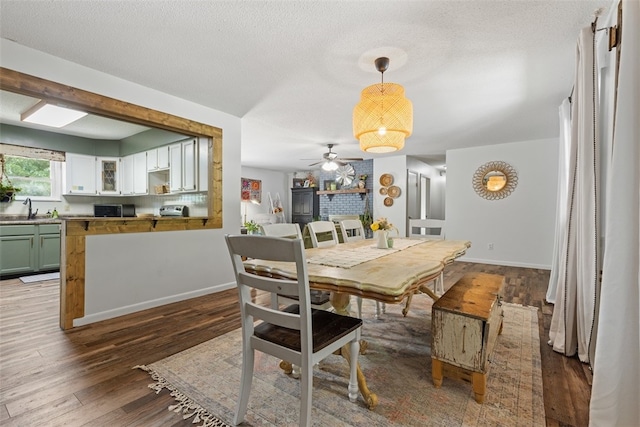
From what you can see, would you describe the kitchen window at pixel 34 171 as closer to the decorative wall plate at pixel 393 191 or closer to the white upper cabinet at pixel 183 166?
the white upper cabinet at pixel 183 166

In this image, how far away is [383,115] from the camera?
81.3 inches

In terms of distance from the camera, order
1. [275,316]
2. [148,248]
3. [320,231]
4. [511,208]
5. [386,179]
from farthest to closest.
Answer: [386,179] → [511,208] → [148,248] → [320,231] → [275,316]

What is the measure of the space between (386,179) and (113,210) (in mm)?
5539

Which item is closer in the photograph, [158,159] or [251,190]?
[158,159]

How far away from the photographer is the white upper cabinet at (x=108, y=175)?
524 cm

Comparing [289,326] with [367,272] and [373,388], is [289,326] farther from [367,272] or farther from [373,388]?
[373,388]

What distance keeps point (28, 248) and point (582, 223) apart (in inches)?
264

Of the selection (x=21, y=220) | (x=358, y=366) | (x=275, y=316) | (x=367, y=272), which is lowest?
(x=358, y=366)

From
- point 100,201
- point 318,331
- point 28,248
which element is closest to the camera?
point 318,331

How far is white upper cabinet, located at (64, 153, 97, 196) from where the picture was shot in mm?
4973

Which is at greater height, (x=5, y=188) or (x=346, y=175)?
(x=346, y=175)

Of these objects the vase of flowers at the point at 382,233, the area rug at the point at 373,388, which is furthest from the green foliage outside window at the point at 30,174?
the vase of flowers at the point at 382,233

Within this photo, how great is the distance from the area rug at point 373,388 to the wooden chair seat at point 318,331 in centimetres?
43

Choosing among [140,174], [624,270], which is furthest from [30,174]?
[624,270]
